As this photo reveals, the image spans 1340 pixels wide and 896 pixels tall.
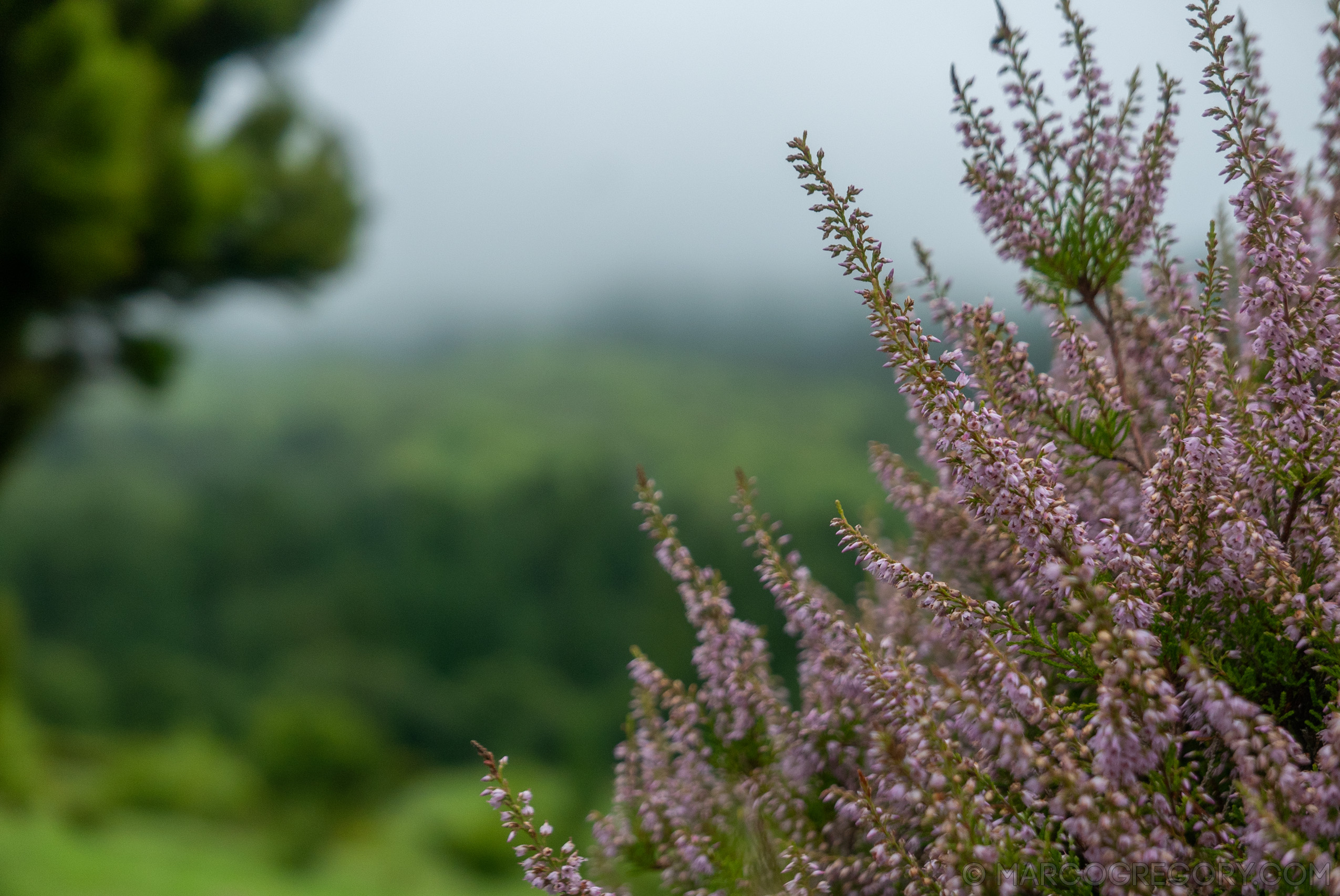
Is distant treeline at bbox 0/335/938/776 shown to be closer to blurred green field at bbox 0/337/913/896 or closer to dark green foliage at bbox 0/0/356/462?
blurred green field at bbox 0/337/913/896

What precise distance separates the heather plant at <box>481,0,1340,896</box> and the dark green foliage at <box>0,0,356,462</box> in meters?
10.8

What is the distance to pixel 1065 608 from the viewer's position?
161 cm

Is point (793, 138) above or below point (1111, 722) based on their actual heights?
above

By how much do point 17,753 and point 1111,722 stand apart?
1701 centimetres

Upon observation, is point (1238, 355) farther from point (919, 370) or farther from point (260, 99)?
point (260, 99)

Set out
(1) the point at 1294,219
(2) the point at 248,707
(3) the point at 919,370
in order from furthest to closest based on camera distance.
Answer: (2) the point at 248,707, (1) the point at 1294,219, (3) the point at 919,370

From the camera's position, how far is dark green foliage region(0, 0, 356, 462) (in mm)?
10023

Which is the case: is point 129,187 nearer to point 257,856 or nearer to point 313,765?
point 257,856

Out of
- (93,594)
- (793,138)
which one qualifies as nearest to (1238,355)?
(793,138)

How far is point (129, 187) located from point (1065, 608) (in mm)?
12213

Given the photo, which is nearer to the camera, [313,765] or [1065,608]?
[1065,608]

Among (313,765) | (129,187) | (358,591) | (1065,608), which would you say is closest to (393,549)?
(358,591)

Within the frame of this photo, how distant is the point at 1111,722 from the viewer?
4.77 feet

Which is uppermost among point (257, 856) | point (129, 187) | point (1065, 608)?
point (129, 187)
